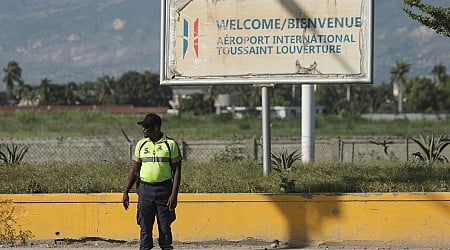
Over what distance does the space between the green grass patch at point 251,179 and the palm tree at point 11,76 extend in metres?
117

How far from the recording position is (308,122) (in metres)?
17.6

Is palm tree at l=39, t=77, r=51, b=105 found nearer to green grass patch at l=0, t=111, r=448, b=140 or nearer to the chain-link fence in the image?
green grass patch at l=0, t=111, r=448, b=140

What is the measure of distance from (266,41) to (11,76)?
121947 mm

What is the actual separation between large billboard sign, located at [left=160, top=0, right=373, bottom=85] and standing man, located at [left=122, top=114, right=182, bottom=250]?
3342mm

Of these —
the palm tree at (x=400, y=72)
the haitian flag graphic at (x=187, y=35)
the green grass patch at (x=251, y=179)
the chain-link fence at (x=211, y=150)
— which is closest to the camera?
the green grass patch at (x=251, y=179)

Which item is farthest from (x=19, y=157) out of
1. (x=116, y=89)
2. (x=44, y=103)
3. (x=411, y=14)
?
(x=116, y=89)

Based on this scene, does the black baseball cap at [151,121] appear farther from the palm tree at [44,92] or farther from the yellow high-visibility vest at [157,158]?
the palm tree at [44,92]

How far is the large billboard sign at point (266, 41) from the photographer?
1131cm

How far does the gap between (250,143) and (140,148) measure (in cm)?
1135

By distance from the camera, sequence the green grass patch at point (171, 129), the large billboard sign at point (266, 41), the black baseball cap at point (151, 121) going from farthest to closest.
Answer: the green grass patch at point (171, 129), the large billboard sign at point (266, 41), the black baseball cap at point (151, 121)

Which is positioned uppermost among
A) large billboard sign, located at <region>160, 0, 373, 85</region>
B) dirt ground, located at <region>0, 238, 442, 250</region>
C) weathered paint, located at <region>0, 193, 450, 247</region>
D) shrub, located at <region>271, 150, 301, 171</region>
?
large billboard sign, located at <region>160, 0, 373, 85</region>

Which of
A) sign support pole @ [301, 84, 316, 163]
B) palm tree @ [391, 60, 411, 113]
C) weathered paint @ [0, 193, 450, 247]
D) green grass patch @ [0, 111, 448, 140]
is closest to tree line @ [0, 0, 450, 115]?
palm tree @ [391, 60, 411, 113]

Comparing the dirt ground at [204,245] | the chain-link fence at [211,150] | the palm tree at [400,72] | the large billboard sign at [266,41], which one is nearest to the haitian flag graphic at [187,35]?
the large billboard sign at [266,41]

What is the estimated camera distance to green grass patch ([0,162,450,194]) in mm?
10766
